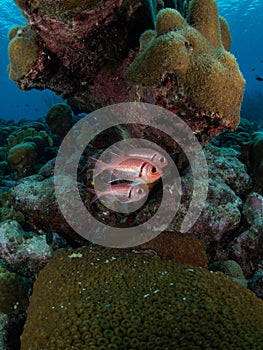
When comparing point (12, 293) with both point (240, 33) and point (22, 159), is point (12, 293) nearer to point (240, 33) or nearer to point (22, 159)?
point (22, 159)

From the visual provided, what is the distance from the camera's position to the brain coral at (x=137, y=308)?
193cm

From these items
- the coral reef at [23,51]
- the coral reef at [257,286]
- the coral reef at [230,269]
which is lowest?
the coral reef at [257,286]

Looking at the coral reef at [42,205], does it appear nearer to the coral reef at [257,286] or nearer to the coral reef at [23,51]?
the coral reef at [23,51]

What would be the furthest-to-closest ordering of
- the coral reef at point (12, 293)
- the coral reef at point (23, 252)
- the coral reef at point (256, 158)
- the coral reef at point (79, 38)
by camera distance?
the coral reef at point (256, 158), the coral reef at point (23, 252), the coral reef at point (12, 293), the coral reef at point (79, 38)

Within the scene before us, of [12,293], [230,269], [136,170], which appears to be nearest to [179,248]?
[230,269]

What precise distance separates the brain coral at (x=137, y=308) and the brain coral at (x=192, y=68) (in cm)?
163

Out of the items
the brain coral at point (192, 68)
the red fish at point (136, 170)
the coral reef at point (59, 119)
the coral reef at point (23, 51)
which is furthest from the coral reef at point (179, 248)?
the coral reef at point (59, 119)

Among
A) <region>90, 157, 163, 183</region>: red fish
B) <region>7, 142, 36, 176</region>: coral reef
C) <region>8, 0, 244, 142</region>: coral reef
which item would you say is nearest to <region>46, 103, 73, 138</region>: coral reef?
<region>7, 142, 36, 176</region>: coral reef

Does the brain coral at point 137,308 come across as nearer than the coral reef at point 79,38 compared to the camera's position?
Yes

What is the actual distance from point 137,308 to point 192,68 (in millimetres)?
2219

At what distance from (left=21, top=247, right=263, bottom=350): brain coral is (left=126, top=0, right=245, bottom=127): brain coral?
1.63 metres

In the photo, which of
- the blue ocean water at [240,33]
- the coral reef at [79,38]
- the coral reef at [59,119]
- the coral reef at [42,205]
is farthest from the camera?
the blue ocean water at [240,33]

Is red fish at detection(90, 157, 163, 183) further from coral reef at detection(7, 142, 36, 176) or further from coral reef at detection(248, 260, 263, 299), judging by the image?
coral reef at detection(7, 142, 36, 176)

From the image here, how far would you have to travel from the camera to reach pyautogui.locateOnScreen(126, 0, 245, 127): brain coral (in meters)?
2.82
